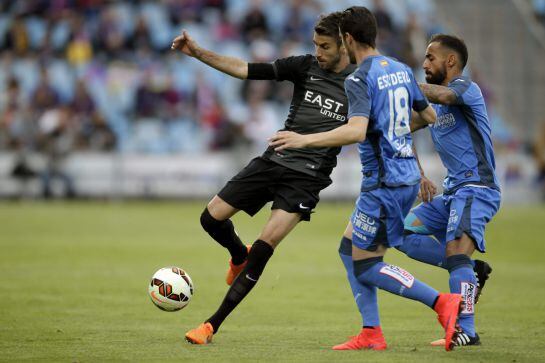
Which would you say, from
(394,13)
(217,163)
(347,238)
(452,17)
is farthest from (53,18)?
(347,238)

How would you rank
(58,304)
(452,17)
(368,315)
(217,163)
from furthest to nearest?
(452,17) → (217,163) → (58,304) → (368,315)

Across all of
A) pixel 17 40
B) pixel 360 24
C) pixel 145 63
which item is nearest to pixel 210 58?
pixel 360 24

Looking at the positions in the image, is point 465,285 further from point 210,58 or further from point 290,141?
point 210,58

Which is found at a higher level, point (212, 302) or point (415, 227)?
point (415, 227)

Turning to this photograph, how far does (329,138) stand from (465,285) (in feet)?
5.93

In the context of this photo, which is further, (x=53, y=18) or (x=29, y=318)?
(x=53, y=18)

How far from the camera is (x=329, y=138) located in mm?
7480

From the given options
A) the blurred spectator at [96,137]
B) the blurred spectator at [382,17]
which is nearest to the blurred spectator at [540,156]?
the blurred spectator at [382,17]

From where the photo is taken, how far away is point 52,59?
94.8ft

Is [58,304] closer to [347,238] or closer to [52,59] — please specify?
[347,238]

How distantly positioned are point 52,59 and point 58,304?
19447 millimetres

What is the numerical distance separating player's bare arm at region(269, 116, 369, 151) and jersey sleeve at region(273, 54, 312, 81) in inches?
58.5

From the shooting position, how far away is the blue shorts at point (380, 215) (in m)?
7.84

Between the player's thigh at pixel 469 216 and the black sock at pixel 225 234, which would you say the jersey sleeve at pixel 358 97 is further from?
the black sock at pixel 225 234
